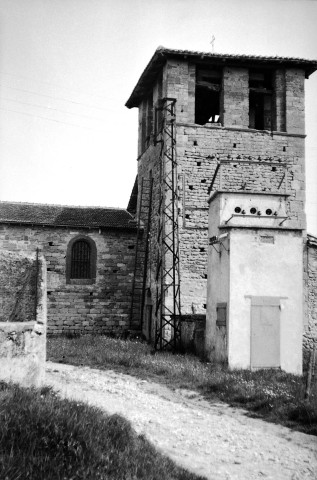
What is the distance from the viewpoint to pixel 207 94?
23141 mm

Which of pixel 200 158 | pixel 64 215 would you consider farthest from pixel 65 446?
pixel 64 215

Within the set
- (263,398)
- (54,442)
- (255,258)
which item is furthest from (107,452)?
(255,258)

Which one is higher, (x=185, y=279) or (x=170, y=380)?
(x=185, y=279)

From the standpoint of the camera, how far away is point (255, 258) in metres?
14.5

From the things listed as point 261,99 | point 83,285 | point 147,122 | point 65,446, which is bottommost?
point 65,446

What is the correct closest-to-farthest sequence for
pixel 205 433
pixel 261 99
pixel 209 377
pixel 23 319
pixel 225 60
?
pixel 205 433 → pixel 23 319 → pixel 209 377 → pixel 225 60 → pixel 261 99

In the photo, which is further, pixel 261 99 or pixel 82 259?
pixel 261 99

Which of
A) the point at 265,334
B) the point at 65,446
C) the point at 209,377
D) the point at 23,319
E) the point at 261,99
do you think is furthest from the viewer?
the point at 261,99

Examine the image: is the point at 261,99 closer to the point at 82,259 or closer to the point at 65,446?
the point at 82,259

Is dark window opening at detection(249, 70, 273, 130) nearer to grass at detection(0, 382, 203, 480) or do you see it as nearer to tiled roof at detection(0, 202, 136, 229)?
tiled roof at detection(0, 202, 136, 229)

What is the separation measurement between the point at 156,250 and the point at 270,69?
8.52 metres

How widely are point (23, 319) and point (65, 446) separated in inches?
125

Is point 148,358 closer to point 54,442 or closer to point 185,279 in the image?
point 185,279

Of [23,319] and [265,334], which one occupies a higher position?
[23,319]
